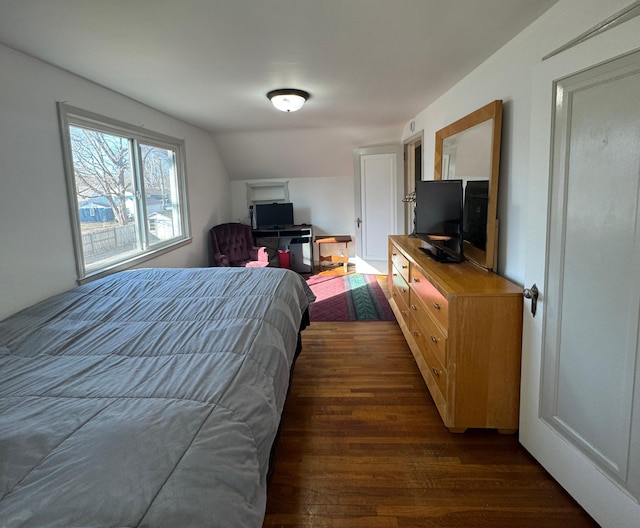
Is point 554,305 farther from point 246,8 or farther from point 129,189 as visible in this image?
point 129,189

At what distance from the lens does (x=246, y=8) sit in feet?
Result: 5.82

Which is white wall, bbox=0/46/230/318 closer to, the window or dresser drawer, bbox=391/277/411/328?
the window

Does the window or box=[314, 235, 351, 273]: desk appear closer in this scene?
the window

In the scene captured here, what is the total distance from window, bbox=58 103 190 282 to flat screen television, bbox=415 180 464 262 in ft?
8.38

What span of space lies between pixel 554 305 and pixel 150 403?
1669 millimetres

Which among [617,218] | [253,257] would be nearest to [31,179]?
[617,218]

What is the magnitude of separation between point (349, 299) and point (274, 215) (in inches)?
89.8

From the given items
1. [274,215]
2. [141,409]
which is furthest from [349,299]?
[141,409]

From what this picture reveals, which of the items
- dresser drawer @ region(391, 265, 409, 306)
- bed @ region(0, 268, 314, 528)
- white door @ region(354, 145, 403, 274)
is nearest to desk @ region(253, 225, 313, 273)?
white door @ region(354, 145, 403, 274)

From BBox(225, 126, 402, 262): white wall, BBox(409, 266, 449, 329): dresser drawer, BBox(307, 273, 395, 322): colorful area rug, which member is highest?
BBox(225, 126, 402, 262): white wall

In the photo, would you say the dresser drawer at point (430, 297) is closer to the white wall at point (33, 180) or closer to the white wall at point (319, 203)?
the white wall at point (33, 180)

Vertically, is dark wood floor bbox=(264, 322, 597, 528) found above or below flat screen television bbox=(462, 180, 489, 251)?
below

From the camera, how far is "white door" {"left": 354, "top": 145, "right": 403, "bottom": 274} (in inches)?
219

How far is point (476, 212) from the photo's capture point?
8.77ft
